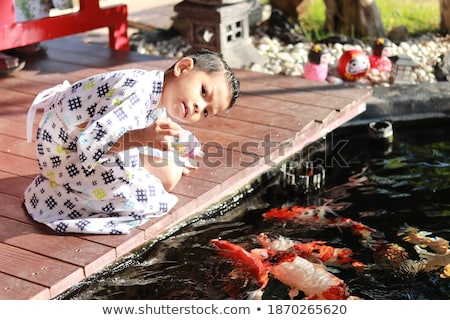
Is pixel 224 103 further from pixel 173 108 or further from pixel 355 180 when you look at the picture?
pixel 355 180

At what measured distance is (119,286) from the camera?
365 centimetres

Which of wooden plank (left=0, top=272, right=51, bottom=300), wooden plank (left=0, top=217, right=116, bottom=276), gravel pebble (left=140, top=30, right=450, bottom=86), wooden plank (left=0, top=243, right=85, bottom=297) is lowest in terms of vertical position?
wooden plank (left=0, top=272, right=51, bottom=300)

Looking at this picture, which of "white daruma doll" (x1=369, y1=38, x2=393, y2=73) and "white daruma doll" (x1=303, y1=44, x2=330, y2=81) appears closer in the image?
"white daruma doll" (x1=303, y1=44, x2=330, y2=81)

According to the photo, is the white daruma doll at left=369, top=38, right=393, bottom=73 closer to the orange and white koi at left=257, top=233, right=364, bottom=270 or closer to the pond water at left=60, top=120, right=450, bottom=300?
the pond water at left=60, top=120, right=450, bottom=300

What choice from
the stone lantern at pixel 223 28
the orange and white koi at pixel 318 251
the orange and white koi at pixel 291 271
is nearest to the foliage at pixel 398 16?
the stone lantern at pixel 223 28

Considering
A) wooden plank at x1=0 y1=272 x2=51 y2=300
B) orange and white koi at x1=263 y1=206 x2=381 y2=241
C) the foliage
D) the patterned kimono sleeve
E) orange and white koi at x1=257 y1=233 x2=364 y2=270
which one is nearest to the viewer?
wooden plank at x1=0 y1=272 x2=51 y2=300

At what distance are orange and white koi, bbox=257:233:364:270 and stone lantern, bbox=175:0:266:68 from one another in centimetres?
211

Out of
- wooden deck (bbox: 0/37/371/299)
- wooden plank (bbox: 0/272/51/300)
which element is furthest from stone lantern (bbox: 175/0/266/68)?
wooden plank (bbox: 0/272/51/300)

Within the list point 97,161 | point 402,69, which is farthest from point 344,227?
point 402,69

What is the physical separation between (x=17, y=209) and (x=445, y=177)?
8.05ft

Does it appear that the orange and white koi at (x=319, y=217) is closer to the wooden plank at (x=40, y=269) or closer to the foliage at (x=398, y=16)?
the wooden plank at (x=40, y=269)

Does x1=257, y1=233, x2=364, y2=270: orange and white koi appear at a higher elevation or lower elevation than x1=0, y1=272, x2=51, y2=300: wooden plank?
lower

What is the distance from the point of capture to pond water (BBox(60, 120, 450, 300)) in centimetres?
362

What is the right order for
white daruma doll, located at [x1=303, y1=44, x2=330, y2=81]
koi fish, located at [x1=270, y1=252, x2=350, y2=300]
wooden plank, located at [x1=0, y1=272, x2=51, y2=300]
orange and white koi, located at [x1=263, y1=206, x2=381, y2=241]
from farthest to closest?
white daruma doll, located at [x1=303, y1=44, x2=330, y2=81], orange and white koi, located at [x1=263, y1=206, x2=381, y2=241], koi fish, located at [x1=270, y1=252, x2=350, y2=300], wooden plank, located at [x1=0, y1=272, x2=51, y2=300]
